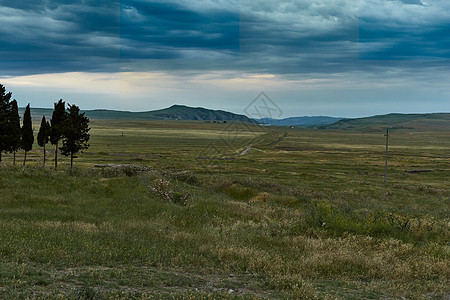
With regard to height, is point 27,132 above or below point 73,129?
below

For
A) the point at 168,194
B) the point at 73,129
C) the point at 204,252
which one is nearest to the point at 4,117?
the point at 73,129

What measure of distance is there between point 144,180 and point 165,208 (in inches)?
350

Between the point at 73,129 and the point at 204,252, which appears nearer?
the point at 204,252

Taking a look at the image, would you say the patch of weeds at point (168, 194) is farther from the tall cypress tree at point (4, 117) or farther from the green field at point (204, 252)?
the tall cypress tree at point (4, 117)

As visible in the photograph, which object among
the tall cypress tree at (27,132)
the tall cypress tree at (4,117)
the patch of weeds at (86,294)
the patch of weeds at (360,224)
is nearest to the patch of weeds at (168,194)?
the patch of weeds at (360,224)

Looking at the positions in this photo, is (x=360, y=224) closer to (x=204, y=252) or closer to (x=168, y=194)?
(x=204, y=252)

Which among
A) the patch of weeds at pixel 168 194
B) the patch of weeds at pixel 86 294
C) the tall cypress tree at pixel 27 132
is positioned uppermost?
the tall cypress tree at pixel 27 132

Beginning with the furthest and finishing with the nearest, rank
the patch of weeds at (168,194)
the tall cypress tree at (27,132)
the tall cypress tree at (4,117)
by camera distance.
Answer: the tall cypress tree at (27,132) → the tall cypress tree at (4,117) → the patch of weeds at (168,194)

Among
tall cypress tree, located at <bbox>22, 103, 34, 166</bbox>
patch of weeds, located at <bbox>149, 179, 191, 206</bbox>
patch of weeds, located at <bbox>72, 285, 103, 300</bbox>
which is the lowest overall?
patch of weeds, located at <bbox>149, 179, 191, 206</bbox>

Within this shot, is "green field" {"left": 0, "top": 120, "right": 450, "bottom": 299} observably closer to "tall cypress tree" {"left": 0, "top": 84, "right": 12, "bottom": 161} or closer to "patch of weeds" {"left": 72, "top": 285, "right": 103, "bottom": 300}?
"patch of weeds" {"left": 72, "top": 285, "right": 103, "bottom": 300}

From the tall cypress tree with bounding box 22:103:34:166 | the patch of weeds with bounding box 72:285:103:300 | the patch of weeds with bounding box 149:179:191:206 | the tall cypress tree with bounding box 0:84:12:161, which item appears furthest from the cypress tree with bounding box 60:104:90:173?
the patch of weeds with bounding box 72:285:103:300

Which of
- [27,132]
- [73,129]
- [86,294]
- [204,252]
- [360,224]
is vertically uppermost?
[73,129]

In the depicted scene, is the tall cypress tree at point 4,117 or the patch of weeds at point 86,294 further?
the tall cypress tree at point 4,117

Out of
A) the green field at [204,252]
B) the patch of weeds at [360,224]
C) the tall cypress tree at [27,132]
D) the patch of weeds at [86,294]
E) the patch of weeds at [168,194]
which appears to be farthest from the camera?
the tall cypress tree at [27,132]
